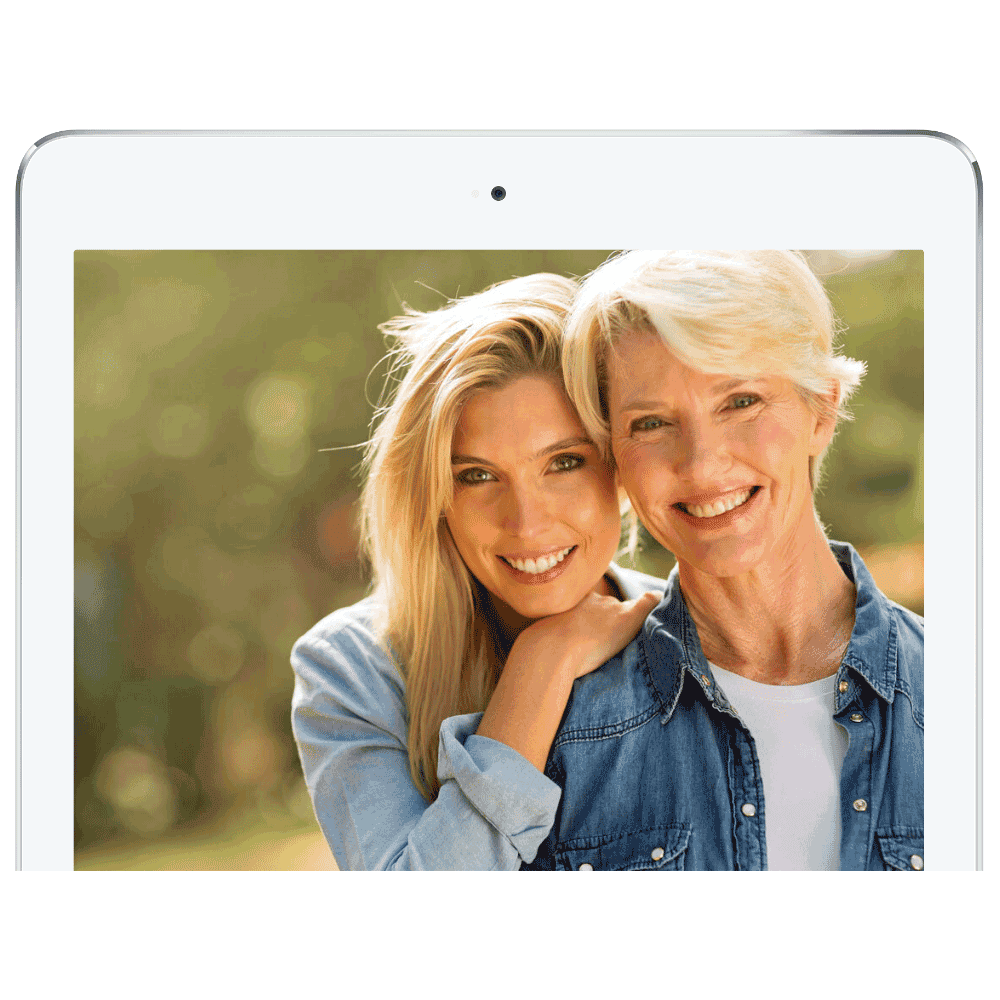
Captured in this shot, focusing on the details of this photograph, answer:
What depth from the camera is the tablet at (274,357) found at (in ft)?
5.70

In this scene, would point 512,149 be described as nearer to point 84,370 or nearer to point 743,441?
point 743,441

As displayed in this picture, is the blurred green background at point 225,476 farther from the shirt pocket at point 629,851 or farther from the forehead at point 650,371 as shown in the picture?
the shirt pocket at point 629,851

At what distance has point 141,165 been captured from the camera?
68.6 inches

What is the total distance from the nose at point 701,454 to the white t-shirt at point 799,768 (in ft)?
1.44

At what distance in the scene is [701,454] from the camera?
5.57ft

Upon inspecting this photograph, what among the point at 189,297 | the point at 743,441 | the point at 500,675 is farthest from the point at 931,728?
the point at 189,297

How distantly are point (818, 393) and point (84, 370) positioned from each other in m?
1.40

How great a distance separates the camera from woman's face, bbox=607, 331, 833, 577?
1688mm

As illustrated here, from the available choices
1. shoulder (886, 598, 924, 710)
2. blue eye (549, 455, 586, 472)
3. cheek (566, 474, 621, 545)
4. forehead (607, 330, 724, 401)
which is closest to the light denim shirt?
cheek (566, 474, 621, 545)

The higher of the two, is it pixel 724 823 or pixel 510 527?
pixel 510 527

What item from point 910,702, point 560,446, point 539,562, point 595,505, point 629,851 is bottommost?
point 629,851

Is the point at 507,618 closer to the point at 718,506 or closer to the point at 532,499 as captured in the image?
the point at 532,499

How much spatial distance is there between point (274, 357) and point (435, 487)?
40cm

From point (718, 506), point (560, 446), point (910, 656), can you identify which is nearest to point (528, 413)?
point (560, 446)
